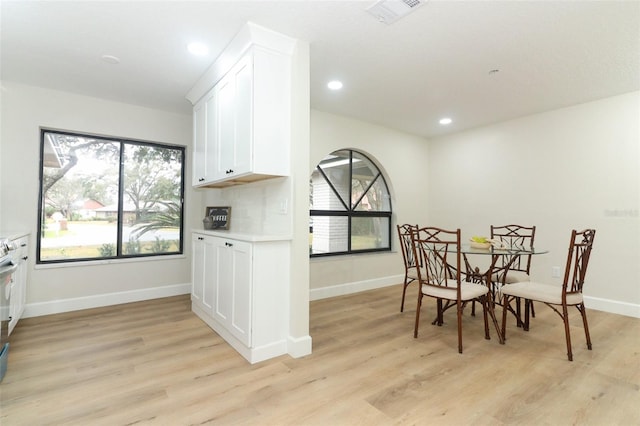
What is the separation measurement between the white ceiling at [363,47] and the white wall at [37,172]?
203 millimetres

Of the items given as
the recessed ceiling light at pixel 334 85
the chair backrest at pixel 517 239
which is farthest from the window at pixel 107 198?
the chair backrest at pixel 517 239

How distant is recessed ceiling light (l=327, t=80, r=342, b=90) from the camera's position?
3312 mm

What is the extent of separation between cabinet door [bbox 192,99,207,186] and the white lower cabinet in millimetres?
1001

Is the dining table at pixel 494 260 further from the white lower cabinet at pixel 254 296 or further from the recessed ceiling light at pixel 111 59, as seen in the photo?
the recessed ceiling light at pixel 111 59

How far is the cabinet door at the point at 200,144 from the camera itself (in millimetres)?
3369

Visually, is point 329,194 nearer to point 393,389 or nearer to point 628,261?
point 393,389

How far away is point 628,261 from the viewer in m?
3.56

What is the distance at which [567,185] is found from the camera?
400 cm

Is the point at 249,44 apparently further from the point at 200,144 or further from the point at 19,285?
the point at 19,285

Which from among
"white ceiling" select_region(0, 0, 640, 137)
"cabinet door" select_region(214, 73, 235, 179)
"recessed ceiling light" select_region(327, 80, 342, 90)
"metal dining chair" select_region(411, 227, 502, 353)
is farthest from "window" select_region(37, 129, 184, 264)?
"metal dining chair" select_region(411, 227, 502, 353)

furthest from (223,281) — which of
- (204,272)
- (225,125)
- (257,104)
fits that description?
(257,104)

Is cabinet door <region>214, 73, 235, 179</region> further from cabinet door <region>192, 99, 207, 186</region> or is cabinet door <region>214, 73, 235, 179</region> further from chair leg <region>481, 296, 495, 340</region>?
chair leg <region>481, 296, 495, 340</region>

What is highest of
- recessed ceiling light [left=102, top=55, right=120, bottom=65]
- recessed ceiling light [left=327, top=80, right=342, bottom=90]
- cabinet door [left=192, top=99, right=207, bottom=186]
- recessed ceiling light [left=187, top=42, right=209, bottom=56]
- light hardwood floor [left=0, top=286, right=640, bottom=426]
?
recessed ceiling light [left=327, top=80, right=342, bottom=90]

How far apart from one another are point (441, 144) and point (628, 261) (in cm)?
293
